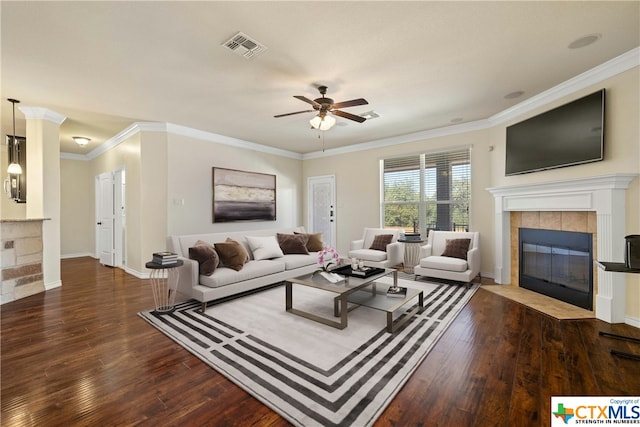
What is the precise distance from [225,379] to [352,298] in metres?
1.60

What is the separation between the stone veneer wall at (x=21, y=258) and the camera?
12.5 feet

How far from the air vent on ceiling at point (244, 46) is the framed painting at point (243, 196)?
3404 millimetres

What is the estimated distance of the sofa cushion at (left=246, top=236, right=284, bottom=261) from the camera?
4.34 metres

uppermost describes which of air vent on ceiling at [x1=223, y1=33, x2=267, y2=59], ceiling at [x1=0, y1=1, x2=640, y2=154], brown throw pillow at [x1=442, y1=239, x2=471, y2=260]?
ceiling at [x1=0, y1=1, x2=640, y2=154]

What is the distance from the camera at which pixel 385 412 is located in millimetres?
1691

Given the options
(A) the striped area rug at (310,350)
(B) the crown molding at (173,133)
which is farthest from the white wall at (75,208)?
(A) the striped area rug at (310,350)

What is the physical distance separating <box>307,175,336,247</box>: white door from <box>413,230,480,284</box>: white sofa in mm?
2684

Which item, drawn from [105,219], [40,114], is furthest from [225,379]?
[105,219]

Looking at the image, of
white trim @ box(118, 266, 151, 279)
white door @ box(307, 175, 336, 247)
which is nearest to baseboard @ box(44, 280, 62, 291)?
white trim @ box(118, 266, 151, 279)

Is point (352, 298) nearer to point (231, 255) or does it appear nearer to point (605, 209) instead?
point (231, 255)

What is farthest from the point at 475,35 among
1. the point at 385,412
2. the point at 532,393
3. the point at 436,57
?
the point at 385,412

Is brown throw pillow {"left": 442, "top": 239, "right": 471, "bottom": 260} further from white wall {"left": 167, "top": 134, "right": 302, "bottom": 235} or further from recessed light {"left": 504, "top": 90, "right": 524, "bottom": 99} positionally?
white wall {"left": 167, "top": 134, "right": 302, "bottom": 235}

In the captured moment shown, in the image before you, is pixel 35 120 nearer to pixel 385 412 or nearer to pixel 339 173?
pixel 339 173

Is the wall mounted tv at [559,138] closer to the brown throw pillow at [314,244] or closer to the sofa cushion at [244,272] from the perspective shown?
the brown throw pillow at [314,244]
